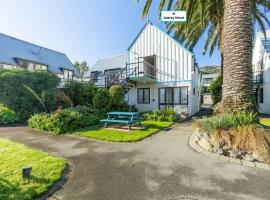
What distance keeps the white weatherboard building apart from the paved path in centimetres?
865

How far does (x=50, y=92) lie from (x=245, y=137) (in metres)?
14.2

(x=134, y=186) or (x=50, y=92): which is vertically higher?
(x=50, y=92)

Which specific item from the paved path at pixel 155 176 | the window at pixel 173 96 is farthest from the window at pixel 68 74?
the paved path at pixel 155 176

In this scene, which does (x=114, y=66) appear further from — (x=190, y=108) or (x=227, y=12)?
(x=227, y=12)

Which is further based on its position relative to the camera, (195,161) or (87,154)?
(87,154)

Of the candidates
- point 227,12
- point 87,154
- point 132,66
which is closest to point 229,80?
point 227,12

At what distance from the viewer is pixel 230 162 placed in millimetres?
4602

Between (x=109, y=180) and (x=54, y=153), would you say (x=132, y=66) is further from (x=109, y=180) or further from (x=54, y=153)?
(x=109, y=180)

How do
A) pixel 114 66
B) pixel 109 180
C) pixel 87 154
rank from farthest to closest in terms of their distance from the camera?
1. pixel 114 66
2. pixel 87 154
3. pixel 109 180

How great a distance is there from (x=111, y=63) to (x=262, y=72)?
1830cm

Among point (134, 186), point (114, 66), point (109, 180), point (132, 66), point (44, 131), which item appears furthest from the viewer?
point (114, 66)

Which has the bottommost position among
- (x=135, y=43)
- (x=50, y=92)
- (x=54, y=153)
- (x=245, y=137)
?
(x=54, y=153)

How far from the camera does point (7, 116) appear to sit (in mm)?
12406

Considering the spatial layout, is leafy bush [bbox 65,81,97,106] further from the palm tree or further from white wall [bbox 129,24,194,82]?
the palm tree
